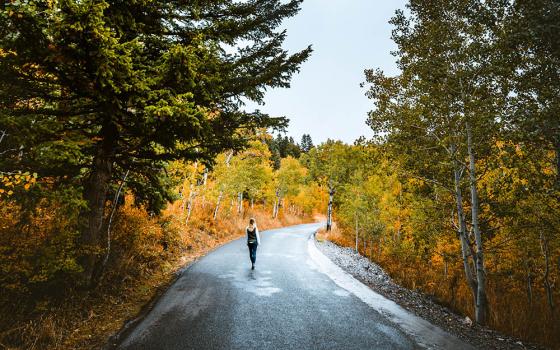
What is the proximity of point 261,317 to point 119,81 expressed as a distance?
17.5 feet

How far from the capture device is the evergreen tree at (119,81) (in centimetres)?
398

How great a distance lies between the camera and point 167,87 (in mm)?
4898

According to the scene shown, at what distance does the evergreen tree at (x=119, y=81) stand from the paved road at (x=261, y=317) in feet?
7.03

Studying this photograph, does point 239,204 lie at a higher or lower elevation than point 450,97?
lower

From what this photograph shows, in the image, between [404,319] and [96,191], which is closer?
[96,191]

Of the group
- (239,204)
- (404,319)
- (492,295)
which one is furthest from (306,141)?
(404,319)

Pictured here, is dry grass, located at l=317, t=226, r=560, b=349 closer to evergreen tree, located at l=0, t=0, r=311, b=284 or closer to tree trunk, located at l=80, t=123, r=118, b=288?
evergreen tree, located at l=0, t=0, r=311, b=284

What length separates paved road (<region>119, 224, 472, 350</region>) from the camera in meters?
5.05

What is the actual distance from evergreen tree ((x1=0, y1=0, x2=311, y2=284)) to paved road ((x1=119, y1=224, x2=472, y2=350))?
2142 millimetres

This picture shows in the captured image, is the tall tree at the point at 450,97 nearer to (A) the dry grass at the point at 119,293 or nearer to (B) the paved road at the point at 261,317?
(B) the paved road at the point at 261,317

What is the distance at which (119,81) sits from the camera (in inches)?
176

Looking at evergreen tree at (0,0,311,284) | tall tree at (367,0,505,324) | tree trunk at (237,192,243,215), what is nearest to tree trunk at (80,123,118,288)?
evergreen tree at (0,0,311,284)

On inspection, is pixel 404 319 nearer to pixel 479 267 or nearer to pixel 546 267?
pixel 479 267

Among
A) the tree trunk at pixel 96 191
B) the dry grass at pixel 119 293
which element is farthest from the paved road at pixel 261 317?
the tree trunk at pixel 96 191
